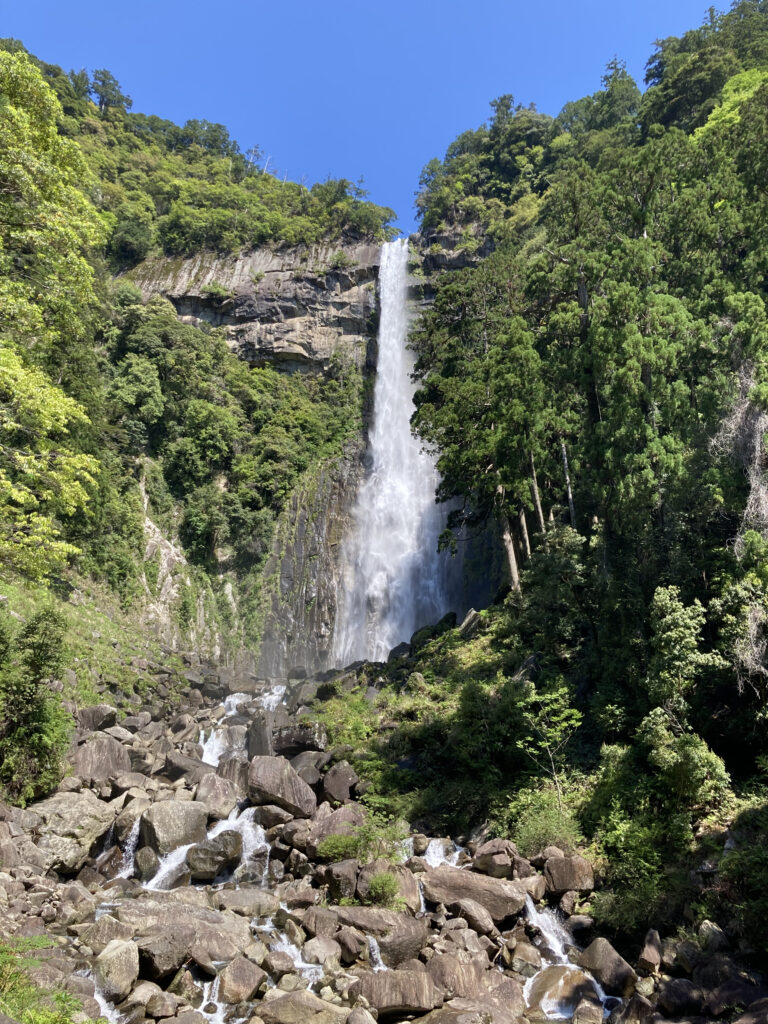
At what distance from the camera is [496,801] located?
1209 cm

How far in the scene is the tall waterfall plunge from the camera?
108 ft

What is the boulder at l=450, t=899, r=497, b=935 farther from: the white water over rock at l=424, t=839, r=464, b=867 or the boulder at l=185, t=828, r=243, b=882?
the boulder at l=185, t=828, r=243, b=882

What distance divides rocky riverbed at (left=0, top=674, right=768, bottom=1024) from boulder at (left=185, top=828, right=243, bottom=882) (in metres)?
0.03

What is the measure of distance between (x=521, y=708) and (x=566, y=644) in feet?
10.1

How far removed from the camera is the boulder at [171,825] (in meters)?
11.4

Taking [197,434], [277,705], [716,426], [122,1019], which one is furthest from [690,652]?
[197,434]

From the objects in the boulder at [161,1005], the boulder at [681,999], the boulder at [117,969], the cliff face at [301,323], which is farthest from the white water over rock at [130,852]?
the cliff face at [301,323]

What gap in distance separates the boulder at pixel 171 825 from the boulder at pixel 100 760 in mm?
2134

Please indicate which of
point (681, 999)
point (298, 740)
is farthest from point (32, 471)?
point (298, 740)

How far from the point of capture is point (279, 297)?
145 ft

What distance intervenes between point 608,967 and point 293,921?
175 inches

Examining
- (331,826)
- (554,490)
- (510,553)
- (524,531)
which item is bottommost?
(331,826)

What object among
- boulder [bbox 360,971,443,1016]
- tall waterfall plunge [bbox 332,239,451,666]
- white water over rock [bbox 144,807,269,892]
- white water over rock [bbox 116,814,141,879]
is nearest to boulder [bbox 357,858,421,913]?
boulder [bbox 360,971,443,1016]

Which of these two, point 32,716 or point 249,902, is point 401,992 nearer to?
point 249,902
